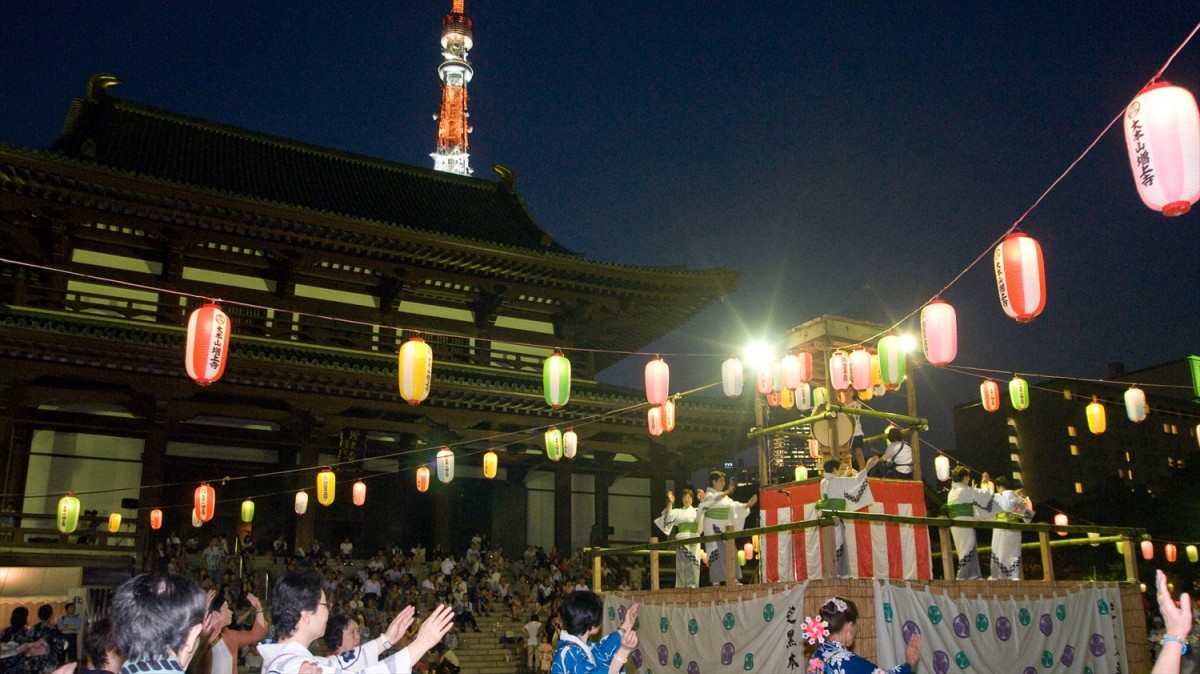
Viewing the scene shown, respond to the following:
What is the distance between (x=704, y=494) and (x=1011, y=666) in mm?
3908

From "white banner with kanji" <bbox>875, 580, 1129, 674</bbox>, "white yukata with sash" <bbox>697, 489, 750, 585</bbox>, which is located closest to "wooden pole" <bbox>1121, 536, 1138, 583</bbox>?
"white banner with kanji" <bbox>875, 580, 1129, 674</bbox>

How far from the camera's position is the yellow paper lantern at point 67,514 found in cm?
1402

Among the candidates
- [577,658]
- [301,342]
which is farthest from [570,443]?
[577,658]

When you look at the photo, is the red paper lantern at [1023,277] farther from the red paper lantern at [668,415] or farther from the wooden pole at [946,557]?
the red paper lantern at [668,415]

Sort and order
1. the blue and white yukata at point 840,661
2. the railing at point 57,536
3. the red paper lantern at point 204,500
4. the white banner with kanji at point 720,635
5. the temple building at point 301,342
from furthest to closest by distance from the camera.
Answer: the red paper lantern at point 204,500, the temple building at point 301,342, the railing at point 57,536, the white banner with kanji at point 720,635, the blue and white yukata at point 840,661

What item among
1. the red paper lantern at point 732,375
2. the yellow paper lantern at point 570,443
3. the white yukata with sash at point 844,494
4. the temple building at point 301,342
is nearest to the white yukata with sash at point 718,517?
the white yukata with sash at point 844,494

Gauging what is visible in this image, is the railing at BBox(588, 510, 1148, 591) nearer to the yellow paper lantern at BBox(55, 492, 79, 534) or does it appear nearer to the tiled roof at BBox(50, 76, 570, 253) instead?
the yellow paper lantern at BBox(55, 492, 79, 534)

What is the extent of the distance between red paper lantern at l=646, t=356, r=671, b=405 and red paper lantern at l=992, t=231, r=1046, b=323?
21.6ft

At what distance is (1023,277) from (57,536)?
621 inches

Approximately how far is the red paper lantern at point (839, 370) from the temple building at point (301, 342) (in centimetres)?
748

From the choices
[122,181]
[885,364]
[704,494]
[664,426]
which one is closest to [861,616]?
[704,494]

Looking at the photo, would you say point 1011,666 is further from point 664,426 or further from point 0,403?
point 0,403

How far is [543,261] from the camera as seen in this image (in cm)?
1853

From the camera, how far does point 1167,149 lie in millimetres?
6734
